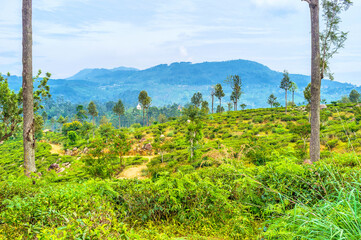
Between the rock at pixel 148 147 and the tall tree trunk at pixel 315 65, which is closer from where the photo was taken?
the tall tree trunk at pixel 315 65

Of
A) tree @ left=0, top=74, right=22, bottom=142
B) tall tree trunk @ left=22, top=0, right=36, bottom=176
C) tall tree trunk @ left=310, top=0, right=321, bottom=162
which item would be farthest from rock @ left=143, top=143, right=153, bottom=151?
tall tree trunk @ left=310, top=0, right=321, bottom=162

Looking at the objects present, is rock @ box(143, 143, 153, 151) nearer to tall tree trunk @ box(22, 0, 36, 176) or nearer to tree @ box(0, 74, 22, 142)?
tree @ box(0, 74, 22, 142)

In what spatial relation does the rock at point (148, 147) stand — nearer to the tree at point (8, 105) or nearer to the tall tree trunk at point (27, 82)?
the tree at point (8, 105)

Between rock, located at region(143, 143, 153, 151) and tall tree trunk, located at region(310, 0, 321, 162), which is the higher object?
tall tree trunk, located at region(310, 0, 321, 162)

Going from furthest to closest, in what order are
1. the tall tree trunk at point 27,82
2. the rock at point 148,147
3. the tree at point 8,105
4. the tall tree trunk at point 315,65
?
the rock at point 148,147, the tree at point 8,105, the tall tree trunk at point 315,65, the tall tree trunk at point 27,82

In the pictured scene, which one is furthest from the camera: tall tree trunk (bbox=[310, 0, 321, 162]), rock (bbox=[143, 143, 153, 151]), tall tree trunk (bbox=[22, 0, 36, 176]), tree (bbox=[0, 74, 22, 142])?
rock (bbox=[143, 143, 153, 151])

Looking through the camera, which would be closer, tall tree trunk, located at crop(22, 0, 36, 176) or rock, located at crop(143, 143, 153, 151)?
tall tree trunk, located at crop(22, 0, 36, 176)

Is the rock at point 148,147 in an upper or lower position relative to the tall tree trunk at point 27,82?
lower

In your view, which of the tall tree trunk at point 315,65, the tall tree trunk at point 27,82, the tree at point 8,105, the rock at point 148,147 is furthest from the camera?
the rock at point 148,147

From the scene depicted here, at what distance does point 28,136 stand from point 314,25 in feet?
29.8

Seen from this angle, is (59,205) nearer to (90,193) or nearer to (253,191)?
(90,193)

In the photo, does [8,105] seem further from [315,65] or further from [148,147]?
[148,147]

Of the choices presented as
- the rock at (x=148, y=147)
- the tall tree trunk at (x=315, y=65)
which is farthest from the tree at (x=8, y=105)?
the rock at (x=148, y=147)

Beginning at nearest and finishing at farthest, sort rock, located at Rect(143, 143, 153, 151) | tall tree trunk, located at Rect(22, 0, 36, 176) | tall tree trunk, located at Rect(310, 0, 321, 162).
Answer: tall tree trunk, located at Rect(22, 0, 36, 176) < tall tree trunk, located at Rect(310, 0, 321, 162) < rock, located at Rect(143, 143, 153, 151)
